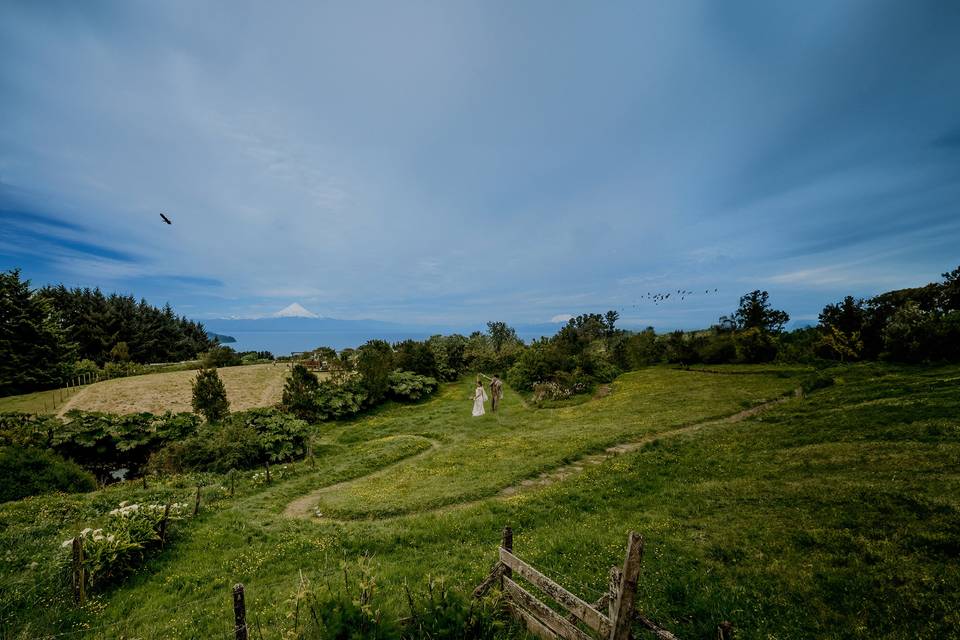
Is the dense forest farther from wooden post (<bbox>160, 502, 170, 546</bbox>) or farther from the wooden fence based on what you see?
the wooden fence

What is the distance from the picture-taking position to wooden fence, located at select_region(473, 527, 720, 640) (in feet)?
17.9

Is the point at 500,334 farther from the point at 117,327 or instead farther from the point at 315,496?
the point at 117,327

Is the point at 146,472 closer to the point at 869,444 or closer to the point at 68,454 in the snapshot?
the point at 68,454

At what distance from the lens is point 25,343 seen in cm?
3841

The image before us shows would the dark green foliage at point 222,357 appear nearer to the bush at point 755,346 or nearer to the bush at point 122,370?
the bush at point 122,370

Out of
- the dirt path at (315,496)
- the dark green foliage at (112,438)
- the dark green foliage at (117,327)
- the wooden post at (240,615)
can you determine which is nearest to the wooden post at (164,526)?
the dirt path at (315,496)

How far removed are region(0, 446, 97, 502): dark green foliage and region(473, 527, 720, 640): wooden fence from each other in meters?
23.6

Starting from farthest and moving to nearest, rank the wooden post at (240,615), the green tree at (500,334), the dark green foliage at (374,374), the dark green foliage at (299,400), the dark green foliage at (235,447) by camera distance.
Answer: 1. the green tree at (500,334)
2. the dark green foliage at (374,374)
3. the dark green foliage at (299,400)
4. the dark green foliage at (235,447)
5. the wooden post at (240,615)

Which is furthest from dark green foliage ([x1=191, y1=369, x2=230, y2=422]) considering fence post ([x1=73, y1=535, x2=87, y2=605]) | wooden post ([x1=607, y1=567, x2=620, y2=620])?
wooden post ([x1=607, y1=567, x2=620, y2=620])

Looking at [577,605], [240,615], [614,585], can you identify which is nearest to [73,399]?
[240,615]

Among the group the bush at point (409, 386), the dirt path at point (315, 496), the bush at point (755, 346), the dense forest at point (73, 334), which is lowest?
the dirt path at point (315, 496)

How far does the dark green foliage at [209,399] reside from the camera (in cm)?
2753

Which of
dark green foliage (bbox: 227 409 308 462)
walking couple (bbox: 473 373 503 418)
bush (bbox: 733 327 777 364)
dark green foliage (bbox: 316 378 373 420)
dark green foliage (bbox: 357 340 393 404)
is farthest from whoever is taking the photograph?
bush (bbox: 733 327 777 364)

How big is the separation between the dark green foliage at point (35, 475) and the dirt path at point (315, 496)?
12.2m
